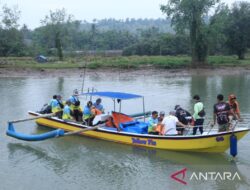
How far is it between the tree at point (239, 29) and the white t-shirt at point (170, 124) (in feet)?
148

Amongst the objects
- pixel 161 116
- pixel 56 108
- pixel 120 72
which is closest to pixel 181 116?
pixel 161 116

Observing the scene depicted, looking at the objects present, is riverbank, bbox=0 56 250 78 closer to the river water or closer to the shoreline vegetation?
the shoreline vegetation

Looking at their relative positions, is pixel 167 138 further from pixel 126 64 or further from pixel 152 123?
pixel 126 64

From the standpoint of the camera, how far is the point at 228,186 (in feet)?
40.8

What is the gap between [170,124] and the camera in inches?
590

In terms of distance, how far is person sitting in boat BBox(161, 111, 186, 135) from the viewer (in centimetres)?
1493

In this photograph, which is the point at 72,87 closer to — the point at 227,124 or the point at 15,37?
the point at 227,124

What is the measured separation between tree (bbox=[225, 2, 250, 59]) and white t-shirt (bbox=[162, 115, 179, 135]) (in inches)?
1772

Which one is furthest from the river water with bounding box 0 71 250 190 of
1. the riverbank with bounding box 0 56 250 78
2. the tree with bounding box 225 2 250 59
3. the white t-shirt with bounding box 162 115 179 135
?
the tree with bounding box 225 2 250 59

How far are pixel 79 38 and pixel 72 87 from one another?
5826cm

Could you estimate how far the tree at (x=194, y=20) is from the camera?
169ft

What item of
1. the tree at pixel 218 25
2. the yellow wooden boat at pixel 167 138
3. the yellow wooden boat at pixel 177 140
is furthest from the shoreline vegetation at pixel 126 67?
the yellow wooden boat at pixel 177 140

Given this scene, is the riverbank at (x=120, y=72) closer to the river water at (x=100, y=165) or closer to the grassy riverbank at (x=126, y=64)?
the grassy riverbank at (x=126, y=64)

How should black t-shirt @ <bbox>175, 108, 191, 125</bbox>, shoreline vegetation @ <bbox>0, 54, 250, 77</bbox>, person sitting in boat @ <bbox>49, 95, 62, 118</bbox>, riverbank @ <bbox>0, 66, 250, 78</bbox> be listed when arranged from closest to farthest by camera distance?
black t-shirt @ <bbox>175, 108, 191, 125</bbox>, person sitting in boat @ <bbox>49, 95, 62, 118</bbox>, riverbank @ <bbox>0, 66, 250, 78</bbox>, shoreline vegetation @ <bbox>0, 54, 250, 77</bbox>
